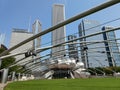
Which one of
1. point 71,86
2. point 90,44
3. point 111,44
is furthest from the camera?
point 111,44

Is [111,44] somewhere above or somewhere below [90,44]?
above

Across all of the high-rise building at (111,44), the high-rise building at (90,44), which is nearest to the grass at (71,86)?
the high-rise building at (90,44)

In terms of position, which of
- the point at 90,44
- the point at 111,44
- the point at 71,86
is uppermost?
the point at 111,44

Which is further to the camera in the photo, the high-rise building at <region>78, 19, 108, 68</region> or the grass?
the high-rise building at <region>78, 19, 108, 68</region>

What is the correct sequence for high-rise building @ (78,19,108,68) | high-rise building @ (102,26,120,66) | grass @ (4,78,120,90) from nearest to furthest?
1. grass @ (4,78,120,90)
2. high-rise building @ (78,19,108,68)
3. high-rise building @ (102,26,120,66)

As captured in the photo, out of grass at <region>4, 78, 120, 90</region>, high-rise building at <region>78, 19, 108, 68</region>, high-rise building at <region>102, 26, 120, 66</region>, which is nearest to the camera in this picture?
grass at <region>4, 78, 120, 90</region>

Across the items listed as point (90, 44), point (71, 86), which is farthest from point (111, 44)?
point (71, 86)

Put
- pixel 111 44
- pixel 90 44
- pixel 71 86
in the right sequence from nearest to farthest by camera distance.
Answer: pixel 71 86 < pixel 90 44 < pixel 111 44

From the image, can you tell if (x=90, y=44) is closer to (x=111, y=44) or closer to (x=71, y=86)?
(x=71, y=86)

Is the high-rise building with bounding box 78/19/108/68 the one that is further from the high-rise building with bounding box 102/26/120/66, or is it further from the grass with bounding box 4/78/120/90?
the grass with bounding box 4/78/120/90

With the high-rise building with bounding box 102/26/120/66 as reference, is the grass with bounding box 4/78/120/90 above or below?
below

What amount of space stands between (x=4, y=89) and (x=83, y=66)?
79760mm

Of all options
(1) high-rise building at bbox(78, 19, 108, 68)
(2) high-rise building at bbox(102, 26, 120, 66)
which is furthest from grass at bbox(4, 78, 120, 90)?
(2) high-rise building at bbox(102, 26, 120, 66)

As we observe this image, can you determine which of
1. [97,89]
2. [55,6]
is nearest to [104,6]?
[97,89]
